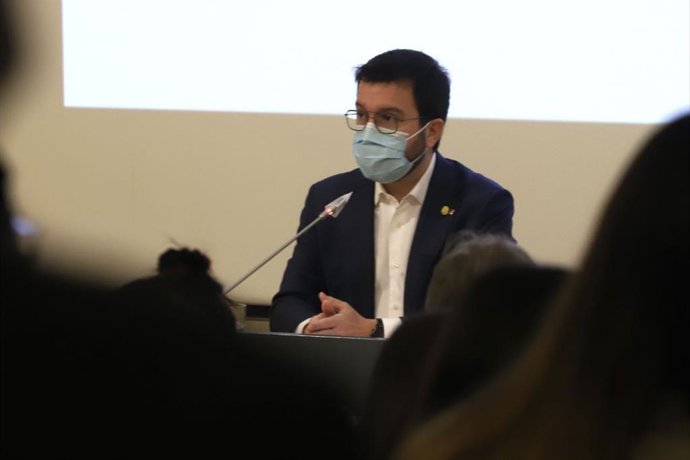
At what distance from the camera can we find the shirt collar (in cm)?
233

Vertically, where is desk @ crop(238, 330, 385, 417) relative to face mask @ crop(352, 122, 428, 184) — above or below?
below

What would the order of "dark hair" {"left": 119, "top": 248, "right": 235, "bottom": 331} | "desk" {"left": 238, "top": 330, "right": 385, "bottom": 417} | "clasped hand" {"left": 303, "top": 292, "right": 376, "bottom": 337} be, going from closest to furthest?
"dark hair" {"left": 119, "top": 248, "right": 235, "bottom": 331}
"desk" {"left": 238, "top": 330, "right": 385, "bottom": 417}
"clasped hand" {"left": 303, "top": 292, "right": 376, "bottom": 337}

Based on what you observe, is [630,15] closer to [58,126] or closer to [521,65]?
[521,65]

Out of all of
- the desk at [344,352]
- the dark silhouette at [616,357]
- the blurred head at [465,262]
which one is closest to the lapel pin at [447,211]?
the desk at [344,352]

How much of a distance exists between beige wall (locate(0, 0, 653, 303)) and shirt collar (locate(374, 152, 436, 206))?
88cm

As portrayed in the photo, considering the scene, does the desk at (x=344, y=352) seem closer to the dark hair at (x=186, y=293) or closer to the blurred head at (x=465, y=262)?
the blurred head at (x=465, y=262)

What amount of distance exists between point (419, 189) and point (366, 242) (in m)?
0.19

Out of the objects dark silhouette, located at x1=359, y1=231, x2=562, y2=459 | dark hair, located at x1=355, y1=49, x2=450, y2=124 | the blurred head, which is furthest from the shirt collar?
dark silhouette, located at x1=359, y1=231, x2=562, y2=459

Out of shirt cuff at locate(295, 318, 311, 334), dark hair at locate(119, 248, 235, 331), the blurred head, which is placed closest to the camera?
dark hair at locate(119, 248, 235, 331)

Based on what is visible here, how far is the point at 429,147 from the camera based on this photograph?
2.40m

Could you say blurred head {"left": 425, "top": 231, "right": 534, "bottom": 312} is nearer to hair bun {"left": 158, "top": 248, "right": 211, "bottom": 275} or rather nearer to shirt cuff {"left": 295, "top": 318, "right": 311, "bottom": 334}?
hair bun {"left": 158, "top": 248, "right": 211, "bottom": 275}

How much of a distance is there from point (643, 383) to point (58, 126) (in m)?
3.20

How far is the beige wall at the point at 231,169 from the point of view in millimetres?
3197

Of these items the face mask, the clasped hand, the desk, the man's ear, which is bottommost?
the clasped hand
